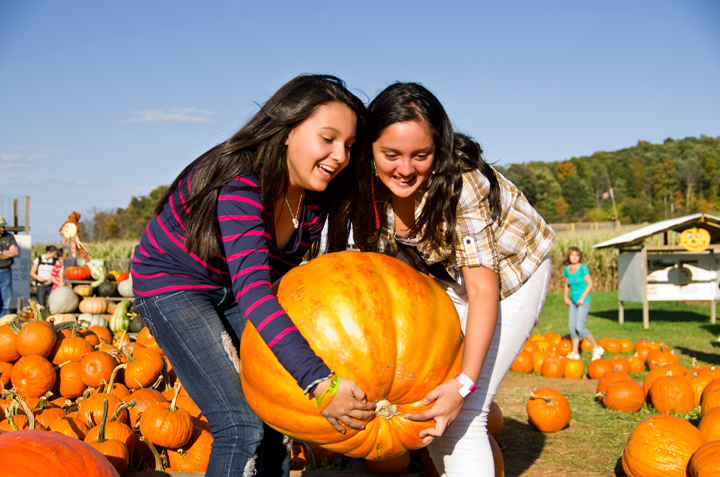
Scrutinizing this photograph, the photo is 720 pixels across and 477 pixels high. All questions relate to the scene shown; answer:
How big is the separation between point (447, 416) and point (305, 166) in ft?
3.56

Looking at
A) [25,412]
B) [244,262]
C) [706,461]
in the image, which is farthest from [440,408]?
[25,412]

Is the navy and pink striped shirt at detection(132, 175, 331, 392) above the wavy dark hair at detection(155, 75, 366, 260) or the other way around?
the other way around

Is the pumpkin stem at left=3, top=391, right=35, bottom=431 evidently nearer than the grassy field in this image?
Yes

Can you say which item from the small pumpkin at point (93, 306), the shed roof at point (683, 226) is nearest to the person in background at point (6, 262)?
the small pumpkin at point (93, 306)

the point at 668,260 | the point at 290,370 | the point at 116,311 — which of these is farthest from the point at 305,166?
the point at 668,260

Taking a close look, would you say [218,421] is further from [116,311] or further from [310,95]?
[116,311]

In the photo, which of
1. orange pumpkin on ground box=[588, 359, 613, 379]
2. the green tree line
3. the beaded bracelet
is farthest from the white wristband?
the green tree line

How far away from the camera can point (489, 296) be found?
2182 millimetres

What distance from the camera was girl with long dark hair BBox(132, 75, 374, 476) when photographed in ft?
6.34

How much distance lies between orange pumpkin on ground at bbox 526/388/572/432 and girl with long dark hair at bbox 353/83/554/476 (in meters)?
2.60

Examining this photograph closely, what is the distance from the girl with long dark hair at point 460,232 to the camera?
2.14 m

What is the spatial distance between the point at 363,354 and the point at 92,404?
2508 millimetres

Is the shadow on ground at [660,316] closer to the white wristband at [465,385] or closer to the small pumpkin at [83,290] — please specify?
the small pumpkin at [83,290]

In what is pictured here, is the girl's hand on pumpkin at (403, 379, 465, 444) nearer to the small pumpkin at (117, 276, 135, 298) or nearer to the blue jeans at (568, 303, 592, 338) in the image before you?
the blue jeans at (568, 303, 592, 338)
